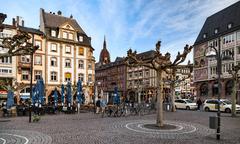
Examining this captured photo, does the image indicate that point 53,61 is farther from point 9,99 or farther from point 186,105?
point 9,99

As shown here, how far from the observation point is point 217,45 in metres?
52.2

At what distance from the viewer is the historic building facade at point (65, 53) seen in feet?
157

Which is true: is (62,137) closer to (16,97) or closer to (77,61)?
(16,97)

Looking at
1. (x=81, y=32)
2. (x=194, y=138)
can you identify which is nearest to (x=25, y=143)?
(x=194, y=138)

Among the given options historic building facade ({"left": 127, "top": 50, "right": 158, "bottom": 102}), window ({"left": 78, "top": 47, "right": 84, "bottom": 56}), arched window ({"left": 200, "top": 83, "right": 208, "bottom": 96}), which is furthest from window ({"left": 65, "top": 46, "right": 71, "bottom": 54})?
historic building facade ({"left": 127, "top": 50, "right": 158, "bottom": 102})

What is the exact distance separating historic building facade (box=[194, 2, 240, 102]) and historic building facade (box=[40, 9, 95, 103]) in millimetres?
23975

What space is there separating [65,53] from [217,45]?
31228 mm

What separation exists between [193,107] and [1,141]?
1239 inches

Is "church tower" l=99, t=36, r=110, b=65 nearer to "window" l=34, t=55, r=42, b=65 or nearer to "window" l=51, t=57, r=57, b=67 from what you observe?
"window" l=51, t=57, r=57, b=67

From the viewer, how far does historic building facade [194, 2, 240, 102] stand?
4834cm

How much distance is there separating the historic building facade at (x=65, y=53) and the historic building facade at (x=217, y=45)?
24.0 meters

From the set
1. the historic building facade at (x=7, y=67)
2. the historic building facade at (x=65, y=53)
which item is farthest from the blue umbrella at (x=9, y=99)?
the historic building facade at (x=65, y=53)

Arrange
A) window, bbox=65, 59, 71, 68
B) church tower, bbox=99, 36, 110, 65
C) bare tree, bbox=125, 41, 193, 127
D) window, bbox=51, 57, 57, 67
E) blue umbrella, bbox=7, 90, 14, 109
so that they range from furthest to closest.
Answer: church tower, bbox=99, 36, 110, 65, window, bbox=65, 59, 71, 68, window, bbox=51, 57, 57, 67, blue umbrella, bbox=7, 90, 14, 109, bare tree, bbox=125, 41, 193, 127

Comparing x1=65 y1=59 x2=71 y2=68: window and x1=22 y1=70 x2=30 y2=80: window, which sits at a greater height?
x1=65 y1=59 x2=71 y2=68: window
